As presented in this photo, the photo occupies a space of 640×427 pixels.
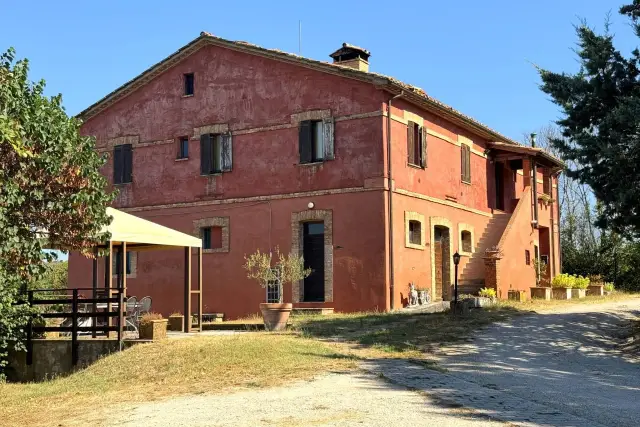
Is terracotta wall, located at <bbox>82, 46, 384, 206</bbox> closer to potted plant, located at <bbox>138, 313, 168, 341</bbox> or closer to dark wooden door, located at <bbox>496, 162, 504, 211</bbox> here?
potted plant, located at <bbox>138, 313, 168, 341</bbox>

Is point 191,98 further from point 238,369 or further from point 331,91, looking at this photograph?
point 238,369

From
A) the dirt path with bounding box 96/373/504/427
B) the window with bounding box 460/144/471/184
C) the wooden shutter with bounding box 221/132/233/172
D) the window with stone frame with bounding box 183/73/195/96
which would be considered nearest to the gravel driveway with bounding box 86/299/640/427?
the dirt path with bounding box 96/373/504/427

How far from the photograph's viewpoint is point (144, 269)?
24078mm

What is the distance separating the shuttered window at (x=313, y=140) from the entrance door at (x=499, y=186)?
9.80m

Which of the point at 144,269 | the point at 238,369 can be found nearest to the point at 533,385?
the point at 238,369

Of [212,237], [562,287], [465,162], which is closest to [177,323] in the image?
[212,237]

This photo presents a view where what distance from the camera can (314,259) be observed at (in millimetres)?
21234

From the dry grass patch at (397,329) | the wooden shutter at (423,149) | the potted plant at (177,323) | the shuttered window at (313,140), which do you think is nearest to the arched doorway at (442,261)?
the wooden shutter at (423,149)

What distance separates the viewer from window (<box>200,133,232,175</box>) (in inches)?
905

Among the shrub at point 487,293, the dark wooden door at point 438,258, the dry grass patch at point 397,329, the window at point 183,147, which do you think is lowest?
the dry grass patch at point 397,329

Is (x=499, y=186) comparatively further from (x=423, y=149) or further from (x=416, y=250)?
(x=416, y=250)

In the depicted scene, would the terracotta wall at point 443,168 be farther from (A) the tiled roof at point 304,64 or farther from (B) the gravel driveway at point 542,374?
(B) the gravel driveway at point 542,374

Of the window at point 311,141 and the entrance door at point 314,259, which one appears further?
the window at point 311,141

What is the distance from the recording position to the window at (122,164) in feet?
82.2
